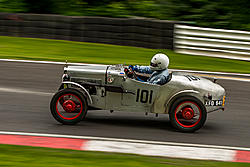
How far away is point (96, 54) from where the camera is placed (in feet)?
50.2

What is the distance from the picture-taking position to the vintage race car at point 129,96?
8109 mm

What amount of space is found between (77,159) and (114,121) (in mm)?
2374

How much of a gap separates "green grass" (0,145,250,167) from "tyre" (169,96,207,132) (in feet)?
4.64

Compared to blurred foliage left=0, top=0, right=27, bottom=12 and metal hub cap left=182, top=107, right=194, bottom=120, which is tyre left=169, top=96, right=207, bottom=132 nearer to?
metal hub cap left=182, top=107, right=194, bottom=120

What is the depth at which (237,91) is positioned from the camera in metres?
11.5

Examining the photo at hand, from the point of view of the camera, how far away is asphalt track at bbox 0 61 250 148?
8.06 metres

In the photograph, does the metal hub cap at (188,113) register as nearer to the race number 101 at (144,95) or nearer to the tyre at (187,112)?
the tyre at (187,112)

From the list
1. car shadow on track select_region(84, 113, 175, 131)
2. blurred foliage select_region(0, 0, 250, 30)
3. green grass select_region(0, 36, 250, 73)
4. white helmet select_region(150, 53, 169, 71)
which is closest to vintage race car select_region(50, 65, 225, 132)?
white helmet select_region(150, 53, 169, 71)

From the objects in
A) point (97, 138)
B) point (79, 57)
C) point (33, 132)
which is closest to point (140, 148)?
point (97, 138)

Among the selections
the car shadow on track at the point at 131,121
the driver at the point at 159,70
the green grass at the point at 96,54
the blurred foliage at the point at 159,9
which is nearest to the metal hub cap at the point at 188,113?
the car shadow on track at the point at 131,121

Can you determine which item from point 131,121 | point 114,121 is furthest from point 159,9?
point 114,121

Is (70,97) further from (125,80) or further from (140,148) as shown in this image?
(140,148)

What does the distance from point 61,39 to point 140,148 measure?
10.4m

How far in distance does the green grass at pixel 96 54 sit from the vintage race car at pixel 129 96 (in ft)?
18.8
